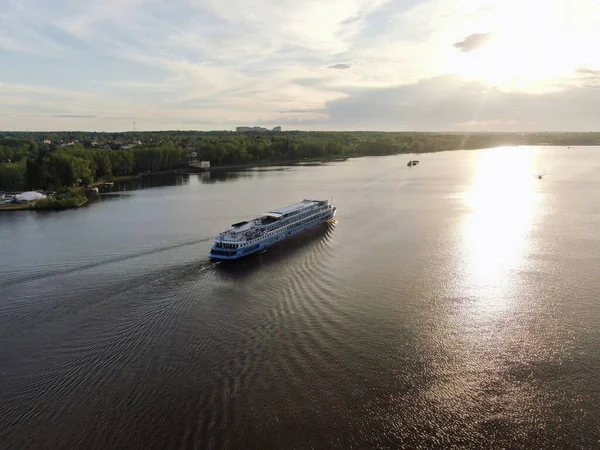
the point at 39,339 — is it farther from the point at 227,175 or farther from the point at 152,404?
the point at 227,175

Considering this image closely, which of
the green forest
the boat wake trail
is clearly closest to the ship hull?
the boat wake trail

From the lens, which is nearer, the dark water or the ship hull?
the dark water

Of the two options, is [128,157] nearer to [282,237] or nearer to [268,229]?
[282,237]

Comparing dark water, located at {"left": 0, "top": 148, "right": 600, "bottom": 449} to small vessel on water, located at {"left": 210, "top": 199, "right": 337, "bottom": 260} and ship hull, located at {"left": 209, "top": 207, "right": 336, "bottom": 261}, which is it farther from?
small vessel on water, located at {"left": 210, "top": 199, "right": 337, "bottom": 260}

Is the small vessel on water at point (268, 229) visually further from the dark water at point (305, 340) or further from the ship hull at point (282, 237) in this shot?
the dark water at point (305, 340)

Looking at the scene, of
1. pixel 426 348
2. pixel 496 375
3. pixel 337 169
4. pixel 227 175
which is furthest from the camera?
pixel 337 169

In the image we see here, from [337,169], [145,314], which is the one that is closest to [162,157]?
[337,169]
